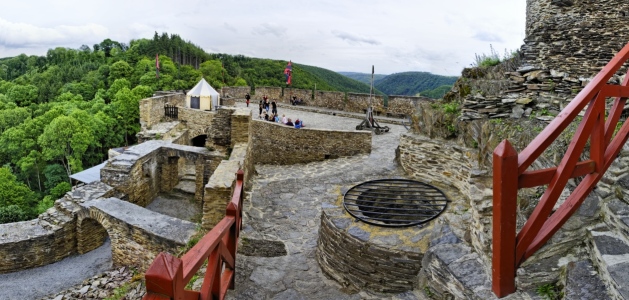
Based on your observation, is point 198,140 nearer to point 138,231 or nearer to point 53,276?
point 53,276

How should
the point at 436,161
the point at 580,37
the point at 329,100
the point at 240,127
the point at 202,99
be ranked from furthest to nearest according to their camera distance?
1. the point at 329,100
2. the point at 202,99
3. the point at 240,127
4. the point at 580,37
5. the point at 436,161

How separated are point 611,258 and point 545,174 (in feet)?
2.25

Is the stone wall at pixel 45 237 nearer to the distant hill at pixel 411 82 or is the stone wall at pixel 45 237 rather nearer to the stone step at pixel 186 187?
the stone step at pixel 186 187

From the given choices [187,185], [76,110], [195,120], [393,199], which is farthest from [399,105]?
[76,110]

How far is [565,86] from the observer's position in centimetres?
486

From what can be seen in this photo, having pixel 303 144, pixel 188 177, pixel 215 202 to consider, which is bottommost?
pixel 188 177

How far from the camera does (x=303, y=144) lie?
Result: 1278cm

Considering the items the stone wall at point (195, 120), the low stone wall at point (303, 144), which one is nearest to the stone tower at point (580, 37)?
the low stone wall at point (303, 144)

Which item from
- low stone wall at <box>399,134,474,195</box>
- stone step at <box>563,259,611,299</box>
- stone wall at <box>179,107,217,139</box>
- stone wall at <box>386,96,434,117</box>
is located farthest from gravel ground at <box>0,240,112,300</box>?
stone wall at <box>386,96,434,117</box>

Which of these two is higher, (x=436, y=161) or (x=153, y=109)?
(x=436, y=161)

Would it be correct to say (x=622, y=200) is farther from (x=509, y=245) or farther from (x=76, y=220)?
(x=76, y=220)

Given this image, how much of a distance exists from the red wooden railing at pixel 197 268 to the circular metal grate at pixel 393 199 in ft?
6.88

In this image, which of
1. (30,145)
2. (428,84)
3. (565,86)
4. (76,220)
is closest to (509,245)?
(565,86)

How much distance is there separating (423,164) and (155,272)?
624cm
